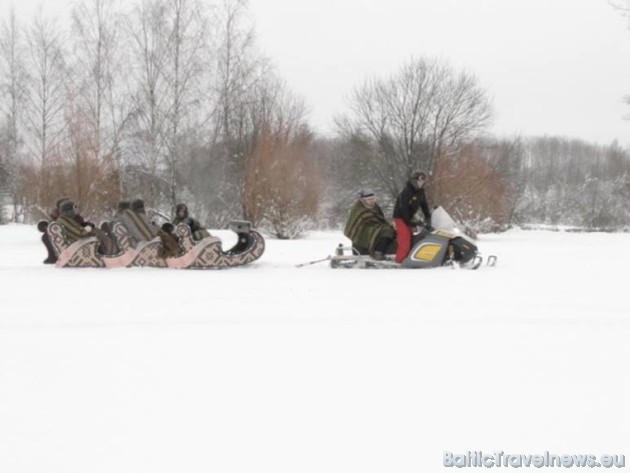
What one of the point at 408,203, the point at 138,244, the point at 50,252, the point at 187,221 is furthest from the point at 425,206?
the point at 50,252

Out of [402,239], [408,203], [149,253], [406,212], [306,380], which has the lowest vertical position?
[306,380]

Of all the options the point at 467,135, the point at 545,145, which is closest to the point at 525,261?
the point at 467,135

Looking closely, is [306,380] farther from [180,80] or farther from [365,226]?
[180,80]

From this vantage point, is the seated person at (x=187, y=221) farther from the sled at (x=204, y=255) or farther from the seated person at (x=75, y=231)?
the seated person at (x=75, y=231)

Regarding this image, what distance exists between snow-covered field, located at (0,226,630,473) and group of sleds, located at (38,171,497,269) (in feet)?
11.4

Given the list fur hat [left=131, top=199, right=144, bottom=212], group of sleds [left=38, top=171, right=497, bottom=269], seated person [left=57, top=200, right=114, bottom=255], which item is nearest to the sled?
group of sleds [left=38, top=171, right=497, bottom=269]

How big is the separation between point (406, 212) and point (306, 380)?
6.92 meters

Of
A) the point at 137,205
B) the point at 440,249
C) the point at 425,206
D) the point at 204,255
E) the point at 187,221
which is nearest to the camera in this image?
the point at 440,249

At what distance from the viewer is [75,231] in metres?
11.1

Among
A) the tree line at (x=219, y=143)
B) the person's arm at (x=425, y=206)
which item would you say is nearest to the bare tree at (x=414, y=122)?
the tree line at (x=219, y=143)

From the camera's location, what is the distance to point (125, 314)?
19.3 ft

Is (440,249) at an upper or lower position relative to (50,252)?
upper

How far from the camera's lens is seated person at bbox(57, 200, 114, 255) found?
1106 centimetres

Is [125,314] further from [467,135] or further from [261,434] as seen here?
[467,135]
